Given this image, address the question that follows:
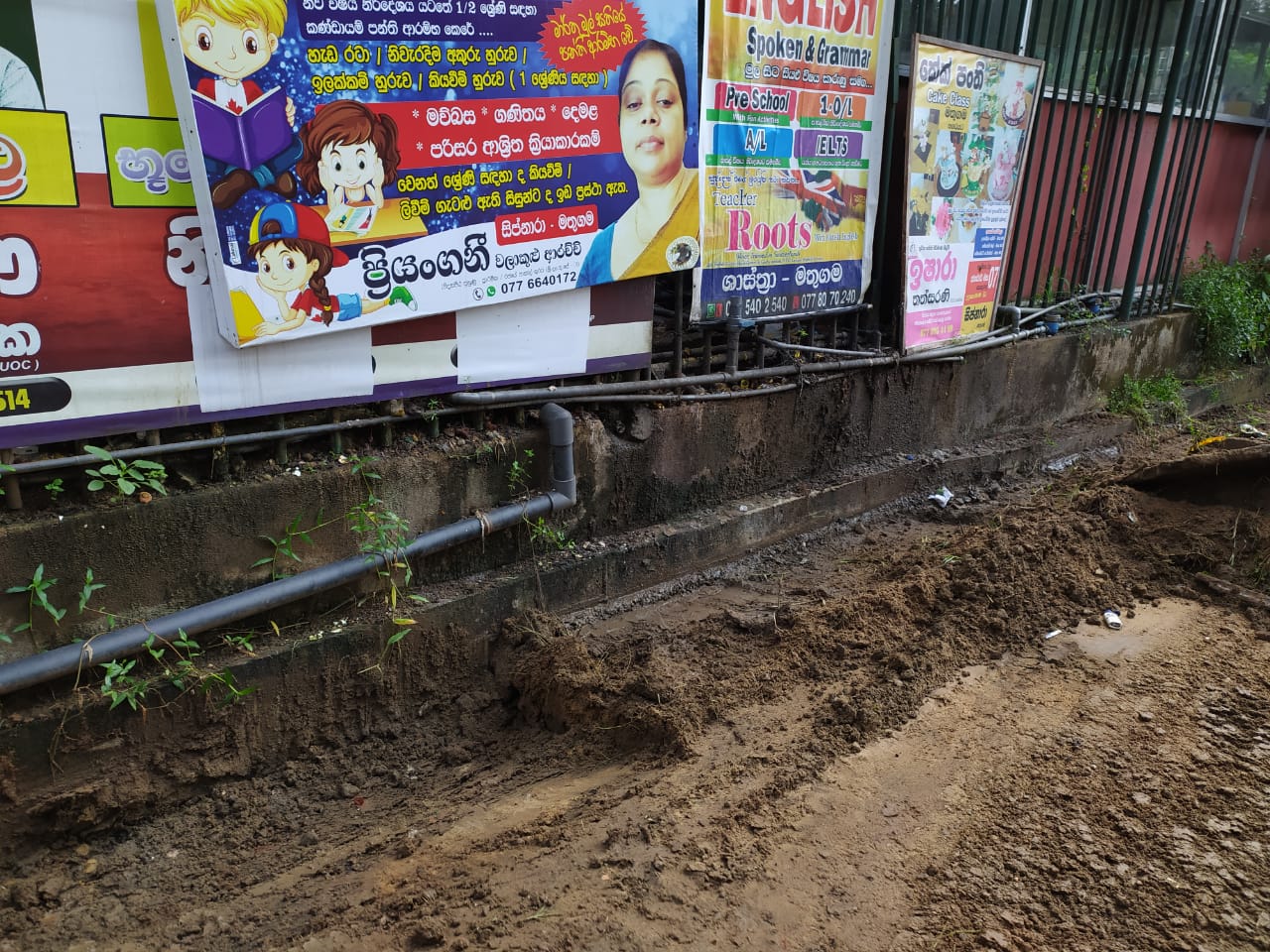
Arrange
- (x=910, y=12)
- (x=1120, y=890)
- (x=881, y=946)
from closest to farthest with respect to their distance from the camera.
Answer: (x=881, y=946) < (x=1120, y=890) < (x=910, y=12)

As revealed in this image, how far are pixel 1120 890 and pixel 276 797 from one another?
10.1 ft

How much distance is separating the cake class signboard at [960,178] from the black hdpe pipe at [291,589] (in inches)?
117

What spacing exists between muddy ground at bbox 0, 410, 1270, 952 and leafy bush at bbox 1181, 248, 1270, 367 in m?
5.08

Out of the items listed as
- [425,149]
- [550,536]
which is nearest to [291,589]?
[550,536]

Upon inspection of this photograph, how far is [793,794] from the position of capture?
3146mm

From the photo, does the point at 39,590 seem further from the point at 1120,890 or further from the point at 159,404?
the point at 1120,890

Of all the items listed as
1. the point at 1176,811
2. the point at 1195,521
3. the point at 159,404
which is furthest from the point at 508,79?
the point at 1195,521

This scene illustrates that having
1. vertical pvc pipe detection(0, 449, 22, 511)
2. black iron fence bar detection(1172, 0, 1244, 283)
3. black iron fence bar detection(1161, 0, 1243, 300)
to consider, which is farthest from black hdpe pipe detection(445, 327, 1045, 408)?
black iron fence bar detection(1172, 0, 1244, 283)

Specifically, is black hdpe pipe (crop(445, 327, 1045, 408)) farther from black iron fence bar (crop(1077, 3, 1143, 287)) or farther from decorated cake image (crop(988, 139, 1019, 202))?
black iron fence bar (crop(1077, 3, 1143, 287))

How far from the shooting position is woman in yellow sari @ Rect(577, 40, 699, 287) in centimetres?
439

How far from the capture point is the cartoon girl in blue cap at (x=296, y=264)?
3.43 metres

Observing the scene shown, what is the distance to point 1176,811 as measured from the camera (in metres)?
3.05

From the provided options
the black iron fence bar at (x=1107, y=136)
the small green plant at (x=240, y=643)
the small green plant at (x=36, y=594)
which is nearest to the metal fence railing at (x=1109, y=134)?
the black iron fence bar at (x=1107, y=136)

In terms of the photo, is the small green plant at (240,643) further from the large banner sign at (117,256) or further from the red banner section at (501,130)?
the red banner section at (501,130)
